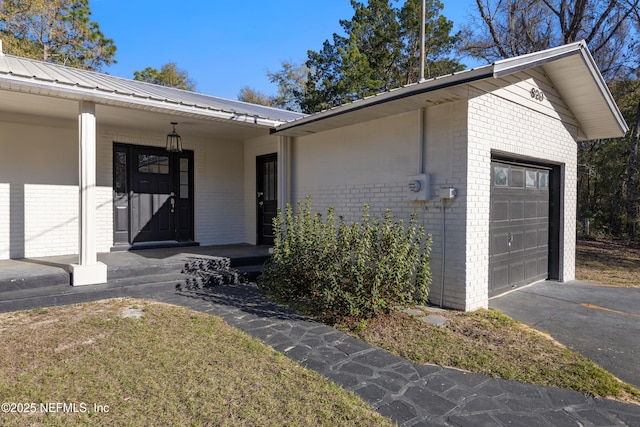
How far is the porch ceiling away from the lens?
17.6 feet

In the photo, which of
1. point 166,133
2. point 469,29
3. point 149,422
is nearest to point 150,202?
point 166,133

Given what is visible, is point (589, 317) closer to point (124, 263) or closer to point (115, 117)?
point (124, 263)

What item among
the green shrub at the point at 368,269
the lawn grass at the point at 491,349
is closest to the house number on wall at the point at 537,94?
the green shrub at the point at 368,269

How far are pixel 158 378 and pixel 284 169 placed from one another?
4973mm

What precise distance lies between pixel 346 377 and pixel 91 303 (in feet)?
12.3

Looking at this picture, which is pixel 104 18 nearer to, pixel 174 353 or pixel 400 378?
pixel 174 353

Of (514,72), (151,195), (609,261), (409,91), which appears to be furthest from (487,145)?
(609,261)

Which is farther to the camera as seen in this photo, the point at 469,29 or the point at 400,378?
the point at 469,29

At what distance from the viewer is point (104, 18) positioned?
17.5 metres

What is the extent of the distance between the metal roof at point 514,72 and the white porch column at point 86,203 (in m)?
3.01

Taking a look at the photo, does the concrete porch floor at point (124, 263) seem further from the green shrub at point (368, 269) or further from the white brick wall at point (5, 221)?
the green shrub at point (368, 269)

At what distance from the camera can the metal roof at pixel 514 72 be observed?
4.36m

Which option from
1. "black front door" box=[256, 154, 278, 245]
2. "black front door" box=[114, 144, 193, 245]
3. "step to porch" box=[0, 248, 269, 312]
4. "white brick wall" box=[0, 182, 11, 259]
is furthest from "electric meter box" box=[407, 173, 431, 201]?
"white brick wall" box=[0, 182, 11, 259]

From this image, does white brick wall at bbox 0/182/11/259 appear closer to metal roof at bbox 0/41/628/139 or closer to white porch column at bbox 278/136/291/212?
metal roof at bbox 0/41/628/139
